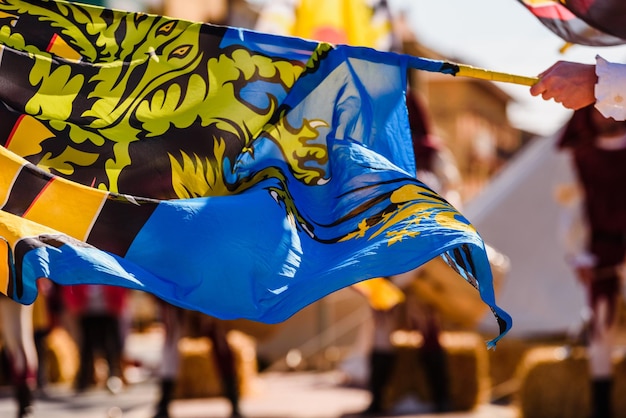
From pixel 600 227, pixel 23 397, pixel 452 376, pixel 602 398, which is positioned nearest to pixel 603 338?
pixel 602 398

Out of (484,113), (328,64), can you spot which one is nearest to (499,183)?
(328,64)

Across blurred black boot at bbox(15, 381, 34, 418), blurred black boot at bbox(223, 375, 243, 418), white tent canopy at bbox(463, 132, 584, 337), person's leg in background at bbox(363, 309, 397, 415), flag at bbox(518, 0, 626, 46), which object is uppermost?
white tent canopy at bbox(463, 132, 584, 337)

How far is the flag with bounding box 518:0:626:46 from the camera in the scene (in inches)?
132

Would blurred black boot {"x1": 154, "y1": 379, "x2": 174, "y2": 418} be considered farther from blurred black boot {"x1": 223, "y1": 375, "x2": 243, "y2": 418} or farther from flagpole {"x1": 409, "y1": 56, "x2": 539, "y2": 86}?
flagpole {"x1": 409, "y1": 56, "x2": 539, "y2": 86}

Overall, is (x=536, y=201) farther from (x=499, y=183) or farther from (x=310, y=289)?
(x=310, y=289)

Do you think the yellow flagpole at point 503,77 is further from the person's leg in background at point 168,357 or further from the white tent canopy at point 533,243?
the white tent canopy at point 533,243

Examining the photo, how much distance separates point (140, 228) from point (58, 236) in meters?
0.24

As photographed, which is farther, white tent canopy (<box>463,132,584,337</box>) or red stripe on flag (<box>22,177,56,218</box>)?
white tent canopy (<box>463,132,584,337</box>)

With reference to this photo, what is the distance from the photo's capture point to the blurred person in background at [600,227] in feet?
20.8

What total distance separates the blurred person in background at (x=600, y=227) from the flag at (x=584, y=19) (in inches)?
115

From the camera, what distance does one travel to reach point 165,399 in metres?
6.96

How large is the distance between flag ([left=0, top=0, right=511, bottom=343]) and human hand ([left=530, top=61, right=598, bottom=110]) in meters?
0.39

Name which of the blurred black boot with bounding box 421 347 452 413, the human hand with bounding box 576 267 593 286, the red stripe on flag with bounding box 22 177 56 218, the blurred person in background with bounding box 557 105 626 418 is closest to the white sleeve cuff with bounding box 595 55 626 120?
the red stripe on flag with bounding box 22 177 56 218

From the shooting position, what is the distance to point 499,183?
10.0 m
